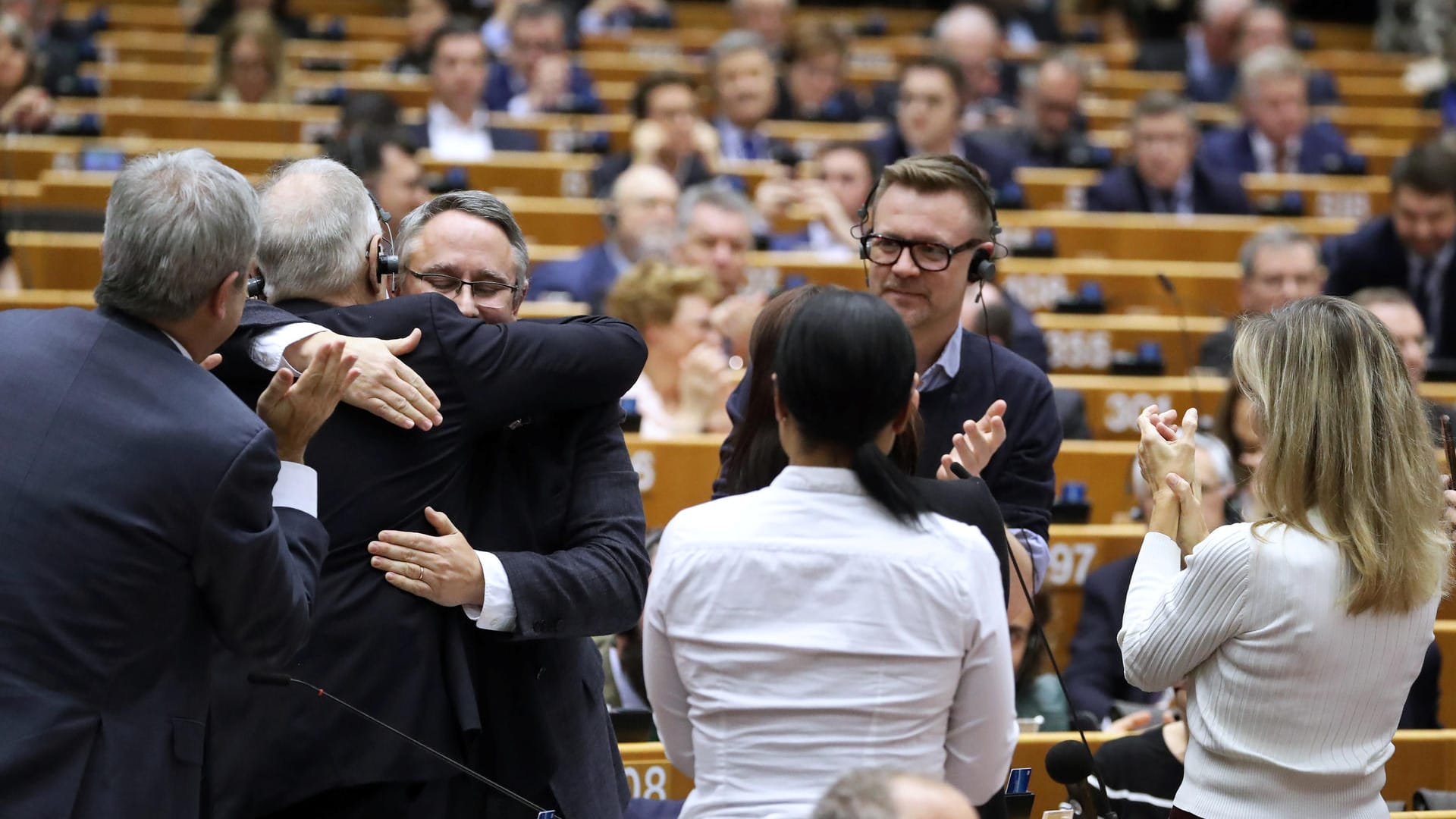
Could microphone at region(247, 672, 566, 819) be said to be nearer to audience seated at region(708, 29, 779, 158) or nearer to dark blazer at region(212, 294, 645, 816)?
dark blazer at region(212, 294, 645, 816)

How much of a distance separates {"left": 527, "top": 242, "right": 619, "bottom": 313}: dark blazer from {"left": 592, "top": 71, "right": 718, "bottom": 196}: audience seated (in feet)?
2.96

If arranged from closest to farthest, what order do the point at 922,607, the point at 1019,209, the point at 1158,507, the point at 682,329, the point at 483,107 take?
the point at 922,607
the point at 1158,507
the point at 682,329
the point at 1019,209
the point at 483,107

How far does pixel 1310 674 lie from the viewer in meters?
2.08

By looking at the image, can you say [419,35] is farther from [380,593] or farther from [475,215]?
[380,593]

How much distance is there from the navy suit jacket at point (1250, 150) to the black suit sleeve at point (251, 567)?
691cm

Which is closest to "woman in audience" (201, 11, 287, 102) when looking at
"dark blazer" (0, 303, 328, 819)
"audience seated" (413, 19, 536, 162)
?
"audience seated" (413, 19, 536, 162)

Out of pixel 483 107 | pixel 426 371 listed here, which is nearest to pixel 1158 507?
pixel 426 371

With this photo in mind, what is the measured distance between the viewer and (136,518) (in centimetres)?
181

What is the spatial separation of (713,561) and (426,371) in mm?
549

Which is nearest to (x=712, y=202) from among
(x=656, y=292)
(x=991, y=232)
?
(x=656, y=292)

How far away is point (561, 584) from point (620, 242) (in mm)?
3994

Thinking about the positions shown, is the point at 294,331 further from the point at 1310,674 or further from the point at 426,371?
the point at 1310,674

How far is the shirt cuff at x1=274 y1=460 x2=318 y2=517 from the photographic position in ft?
6.56

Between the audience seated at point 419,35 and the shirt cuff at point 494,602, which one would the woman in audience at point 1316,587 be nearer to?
the shirt cuff at point 494,602
